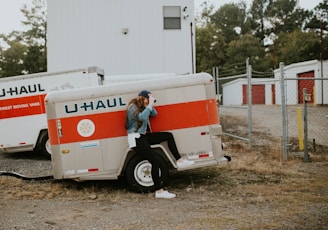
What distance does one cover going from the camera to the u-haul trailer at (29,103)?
11.1 m

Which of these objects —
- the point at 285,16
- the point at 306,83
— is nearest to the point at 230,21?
the point at 285,16

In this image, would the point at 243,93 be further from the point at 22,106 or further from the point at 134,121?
the point at 134,121

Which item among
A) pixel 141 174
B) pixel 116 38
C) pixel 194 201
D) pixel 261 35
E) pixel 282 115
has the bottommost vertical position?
pixel 194 201

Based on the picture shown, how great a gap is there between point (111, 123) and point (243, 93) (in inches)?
1071

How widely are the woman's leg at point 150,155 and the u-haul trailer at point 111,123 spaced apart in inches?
11.8

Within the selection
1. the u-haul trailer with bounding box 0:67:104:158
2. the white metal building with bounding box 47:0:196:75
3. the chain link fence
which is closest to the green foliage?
the chain link fence

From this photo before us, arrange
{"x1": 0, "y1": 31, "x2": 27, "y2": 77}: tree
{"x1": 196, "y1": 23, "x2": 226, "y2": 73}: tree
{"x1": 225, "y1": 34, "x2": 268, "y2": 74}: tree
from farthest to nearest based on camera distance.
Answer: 1. {"x1": 196, "y1": 23, "x2": 226, "y2": 73}: tree
2. {"x1": 225, "y1": 34, "x2": 268, "y2": 74}: tree
3. {"x1": 0, "y1": 31, "x2": 27, "y2": 77}: tree

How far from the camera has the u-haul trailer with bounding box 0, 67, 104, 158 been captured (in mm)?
11125

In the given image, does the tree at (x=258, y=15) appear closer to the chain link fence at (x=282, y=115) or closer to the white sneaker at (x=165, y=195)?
the chain link fence at (x=282, y=115)

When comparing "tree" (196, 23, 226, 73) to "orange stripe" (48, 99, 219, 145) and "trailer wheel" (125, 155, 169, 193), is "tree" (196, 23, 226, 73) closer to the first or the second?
"orange stripe" (48, 99, 219, 145)

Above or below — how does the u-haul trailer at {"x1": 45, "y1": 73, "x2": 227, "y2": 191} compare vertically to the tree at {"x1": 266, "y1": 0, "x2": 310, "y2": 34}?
below

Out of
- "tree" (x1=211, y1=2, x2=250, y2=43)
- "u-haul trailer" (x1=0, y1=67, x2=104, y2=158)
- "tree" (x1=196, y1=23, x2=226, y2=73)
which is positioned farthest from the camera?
"tree" (x1=211, y1=2, x2=250, y2=43)

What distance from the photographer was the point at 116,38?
16234mm

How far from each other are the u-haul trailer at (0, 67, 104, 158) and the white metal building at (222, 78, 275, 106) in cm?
2278
